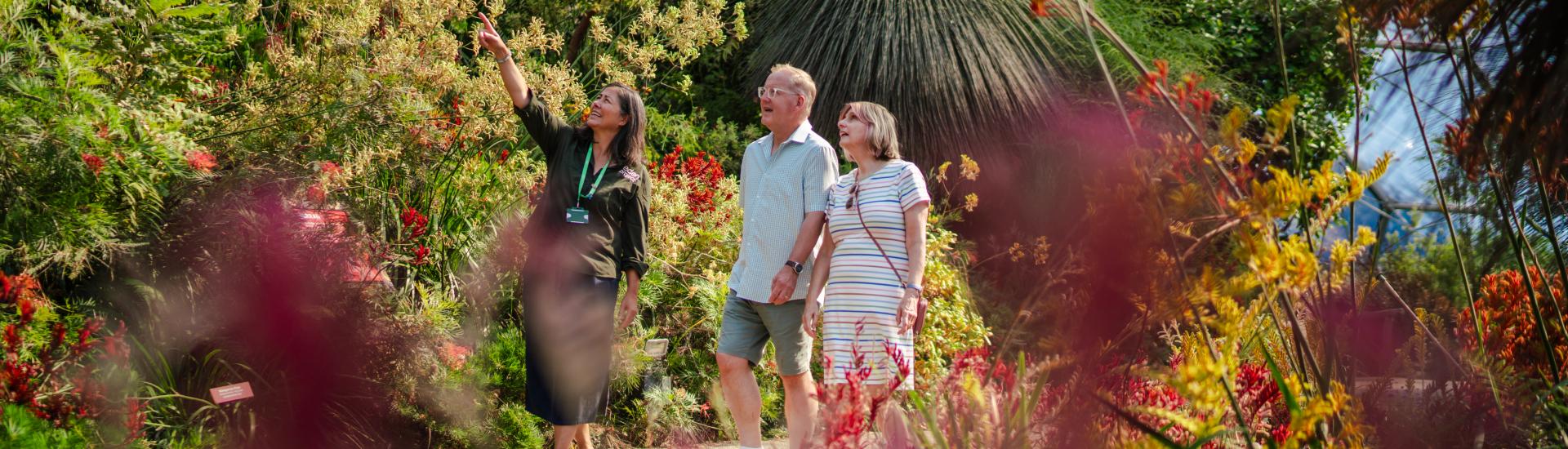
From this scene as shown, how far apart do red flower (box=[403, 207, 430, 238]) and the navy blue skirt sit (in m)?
0.55

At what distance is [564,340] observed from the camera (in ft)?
11.3

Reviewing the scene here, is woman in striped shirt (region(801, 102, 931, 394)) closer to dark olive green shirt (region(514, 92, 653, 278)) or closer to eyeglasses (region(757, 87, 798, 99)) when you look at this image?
eyeglasses (region(757, 87, 798, 99))

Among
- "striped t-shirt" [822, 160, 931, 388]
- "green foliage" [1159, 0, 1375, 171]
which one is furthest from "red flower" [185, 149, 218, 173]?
"green foliage" [1159, 0, 1375, 171]

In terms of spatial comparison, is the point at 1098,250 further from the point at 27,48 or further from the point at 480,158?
the point at 480,158

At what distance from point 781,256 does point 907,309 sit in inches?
19.7

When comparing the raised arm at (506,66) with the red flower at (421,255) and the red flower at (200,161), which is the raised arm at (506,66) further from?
the red flower at (200,161)

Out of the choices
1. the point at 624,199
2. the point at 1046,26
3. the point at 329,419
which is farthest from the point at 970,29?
the point at 329,419

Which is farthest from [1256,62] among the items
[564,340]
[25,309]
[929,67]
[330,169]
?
[25,309]

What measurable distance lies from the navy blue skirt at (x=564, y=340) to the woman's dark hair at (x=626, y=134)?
37 cm

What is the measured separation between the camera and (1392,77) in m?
1.96

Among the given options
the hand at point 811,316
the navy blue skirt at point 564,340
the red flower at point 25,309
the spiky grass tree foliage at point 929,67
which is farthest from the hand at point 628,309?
the spiky grass tree foliage at point 929,67

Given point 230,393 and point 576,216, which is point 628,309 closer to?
point 576,216

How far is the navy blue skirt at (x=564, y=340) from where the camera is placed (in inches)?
136

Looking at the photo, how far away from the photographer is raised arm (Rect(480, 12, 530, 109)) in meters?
3.35
